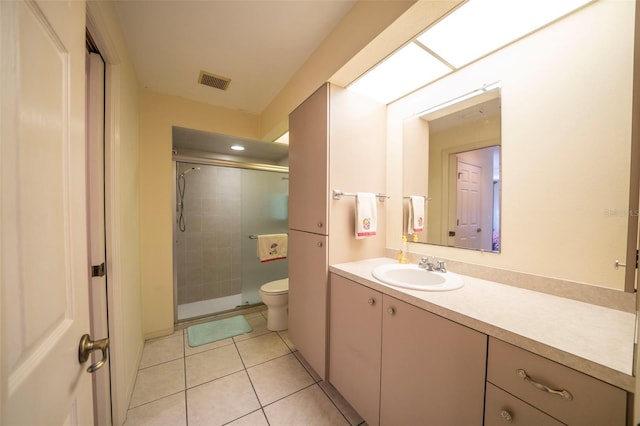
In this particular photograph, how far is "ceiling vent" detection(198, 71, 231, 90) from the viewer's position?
1890mm

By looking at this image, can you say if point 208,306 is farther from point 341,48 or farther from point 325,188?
point 341,48

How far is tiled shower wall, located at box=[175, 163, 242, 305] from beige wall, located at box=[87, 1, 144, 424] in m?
1.32

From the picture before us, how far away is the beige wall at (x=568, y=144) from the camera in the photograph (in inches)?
35.0

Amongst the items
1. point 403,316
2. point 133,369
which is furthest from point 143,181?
point 403,316

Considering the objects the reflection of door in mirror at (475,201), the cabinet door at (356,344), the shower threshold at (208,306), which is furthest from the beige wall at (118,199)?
the reflection of door in mirror at (475,201)

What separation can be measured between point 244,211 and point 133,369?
1818mm

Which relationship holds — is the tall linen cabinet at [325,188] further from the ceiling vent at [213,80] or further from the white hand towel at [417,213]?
the ceiling vent at [213,80]

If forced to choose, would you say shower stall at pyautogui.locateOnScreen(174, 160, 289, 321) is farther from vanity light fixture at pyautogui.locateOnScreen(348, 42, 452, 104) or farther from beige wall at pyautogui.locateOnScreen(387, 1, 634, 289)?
beige wall at pyautogui.locateOnScreen(387, 1, 634, 289)

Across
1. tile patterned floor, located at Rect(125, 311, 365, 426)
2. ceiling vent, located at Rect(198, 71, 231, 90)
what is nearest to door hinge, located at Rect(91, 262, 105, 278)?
tile patterned floor, located at Rect(125, 311, 365, 426)

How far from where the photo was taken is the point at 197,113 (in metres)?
2.29

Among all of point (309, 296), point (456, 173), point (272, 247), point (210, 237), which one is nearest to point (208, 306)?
point (210, 237)

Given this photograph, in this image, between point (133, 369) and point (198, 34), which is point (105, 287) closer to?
point (133, 369)

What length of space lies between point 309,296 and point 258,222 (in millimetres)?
1618

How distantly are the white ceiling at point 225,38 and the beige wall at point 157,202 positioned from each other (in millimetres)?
193
